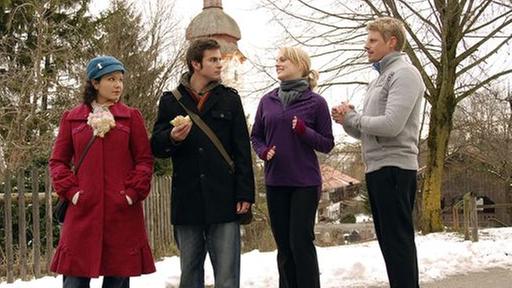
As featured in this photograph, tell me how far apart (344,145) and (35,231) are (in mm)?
12371

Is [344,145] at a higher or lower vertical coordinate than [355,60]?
lower

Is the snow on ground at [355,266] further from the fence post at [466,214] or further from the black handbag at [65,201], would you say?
the black handbag at [65,201]

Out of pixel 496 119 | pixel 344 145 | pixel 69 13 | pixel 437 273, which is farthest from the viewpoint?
pixel 496 119

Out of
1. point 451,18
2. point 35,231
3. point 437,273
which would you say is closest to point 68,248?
point 35,231

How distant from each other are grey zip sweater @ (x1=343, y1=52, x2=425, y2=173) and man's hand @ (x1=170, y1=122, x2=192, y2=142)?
1.08 m

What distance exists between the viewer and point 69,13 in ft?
71.5

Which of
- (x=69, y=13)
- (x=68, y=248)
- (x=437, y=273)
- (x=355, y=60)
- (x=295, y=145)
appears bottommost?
(x=437, y=273)

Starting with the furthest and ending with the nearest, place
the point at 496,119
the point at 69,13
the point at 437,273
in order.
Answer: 1. the point at 496,119
2. the point at 69,13
3. the point at 437,273

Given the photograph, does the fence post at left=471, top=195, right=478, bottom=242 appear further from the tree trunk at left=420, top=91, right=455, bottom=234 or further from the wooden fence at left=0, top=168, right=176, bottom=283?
the wooden fence at left=0, top=168, right=176, bottom=283

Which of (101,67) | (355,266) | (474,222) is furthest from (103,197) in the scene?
(474,222)

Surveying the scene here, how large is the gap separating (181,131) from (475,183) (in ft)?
129

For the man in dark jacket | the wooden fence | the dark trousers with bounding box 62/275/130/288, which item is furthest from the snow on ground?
the man in dark jacket

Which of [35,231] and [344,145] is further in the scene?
[344,145]

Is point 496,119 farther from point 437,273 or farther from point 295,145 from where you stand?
point 295,145
